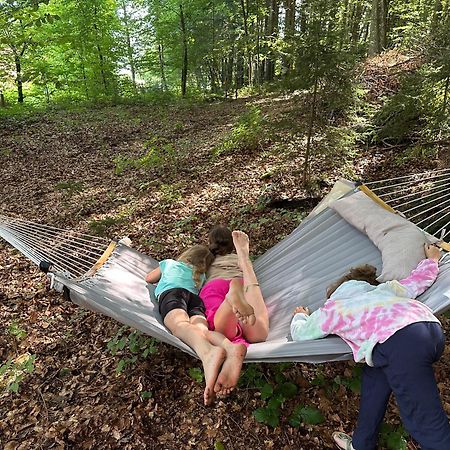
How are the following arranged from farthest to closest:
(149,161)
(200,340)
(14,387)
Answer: (149,161), (14,387), (200,340)

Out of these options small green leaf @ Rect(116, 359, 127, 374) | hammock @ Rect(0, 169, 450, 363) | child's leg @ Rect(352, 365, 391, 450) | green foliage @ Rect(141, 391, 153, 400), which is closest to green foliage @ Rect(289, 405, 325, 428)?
child's leg @ Rect(352, 365, 391, 450)

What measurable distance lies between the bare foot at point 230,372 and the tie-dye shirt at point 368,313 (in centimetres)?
26

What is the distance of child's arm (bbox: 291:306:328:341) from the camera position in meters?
1.60

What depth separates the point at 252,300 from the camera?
2.08m

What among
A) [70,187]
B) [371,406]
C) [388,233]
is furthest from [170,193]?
[371,406]

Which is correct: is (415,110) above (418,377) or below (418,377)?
above

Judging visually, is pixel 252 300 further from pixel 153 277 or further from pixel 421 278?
pixel 421 278

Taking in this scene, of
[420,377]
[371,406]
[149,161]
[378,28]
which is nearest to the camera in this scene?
[420,377]

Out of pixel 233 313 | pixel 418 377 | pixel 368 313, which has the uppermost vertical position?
pixel 368 313

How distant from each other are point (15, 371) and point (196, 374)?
1136 mm

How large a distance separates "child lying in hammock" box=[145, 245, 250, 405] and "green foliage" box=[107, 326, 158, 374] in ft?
1.16

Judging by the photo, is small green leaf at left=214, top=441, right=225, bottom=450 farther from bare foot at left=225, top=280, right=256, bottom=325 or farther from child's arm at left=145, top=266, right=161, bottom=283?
child's arm at left=145, top=266, right=161, bottom=283

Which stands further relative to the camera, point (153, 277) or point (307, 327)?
point (153, 277)

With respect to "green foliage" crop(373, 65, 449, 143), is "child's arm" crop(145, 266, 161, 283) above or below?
below
